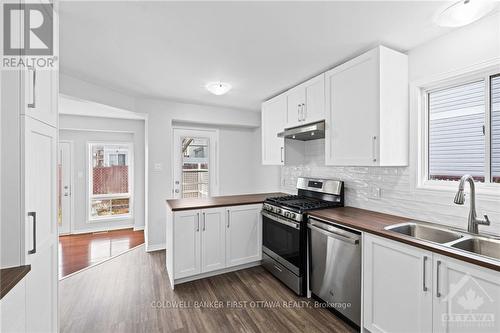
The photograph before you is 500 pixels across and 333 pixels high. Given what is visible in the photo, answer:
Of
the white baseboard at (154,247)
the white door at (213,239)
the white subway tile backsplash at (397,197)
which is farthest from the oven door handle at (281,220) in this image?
the white baseboard at (154,247)

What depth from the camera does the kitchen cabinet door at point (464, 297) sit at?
4.06 ft

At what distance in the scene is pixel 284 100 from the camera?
3.22 metres

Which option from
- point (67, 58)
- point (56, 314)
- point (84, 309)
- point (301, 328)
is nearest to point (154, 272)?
point (84, 309)

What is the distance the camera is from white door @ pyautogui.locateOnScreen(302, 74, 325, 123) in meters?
2.59

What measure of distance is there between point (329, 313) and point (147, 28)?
9.61 ft

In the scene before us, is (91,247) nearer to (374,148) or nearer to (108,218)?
(108,218)

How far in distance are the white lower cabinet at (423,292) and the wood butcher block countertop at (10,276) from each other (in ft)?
6.96

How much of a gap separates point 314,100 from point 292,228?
1473mm

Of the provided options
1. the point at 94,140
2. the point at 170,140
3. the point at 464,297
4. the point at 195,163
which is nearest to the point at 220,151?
the point at 195,163

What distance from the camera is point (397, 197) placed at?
2.25m

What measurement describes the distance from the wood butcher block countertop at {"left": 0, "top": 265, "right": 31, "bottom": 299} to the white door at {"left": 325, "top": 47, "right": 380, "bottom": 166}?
241 cm

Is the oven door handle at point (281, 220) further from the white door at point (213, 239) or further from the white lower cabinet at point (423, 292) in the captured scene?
the white lower cabinet at point (423, 292)

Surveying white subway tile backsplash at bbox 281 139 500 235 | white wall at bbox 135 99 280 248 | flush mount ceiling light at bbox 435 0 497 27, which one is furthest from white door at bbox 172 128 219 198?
flush mount ceiling light at bbox 435 0 497 27

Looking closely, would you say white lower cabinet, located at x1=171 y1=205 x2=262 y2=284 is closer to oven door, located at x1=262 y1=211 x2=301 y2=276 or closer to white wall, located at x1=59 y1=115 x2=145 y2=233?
oven door, located at x1=262 y1=211 x2=301 y2=276
